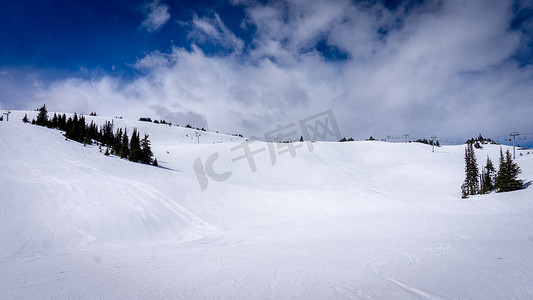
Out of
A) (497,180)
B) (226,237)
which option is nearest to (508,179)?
(497,180)

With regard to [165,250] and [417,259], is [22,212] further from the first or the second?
[417,259]

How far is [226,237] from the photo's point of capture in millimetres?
11070

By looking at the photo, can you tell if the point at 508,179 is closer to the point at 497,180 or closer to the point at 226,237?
the point at 497,180

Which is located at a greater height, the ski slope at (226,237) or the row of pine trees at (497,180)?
the row of pine trees at (497,180)

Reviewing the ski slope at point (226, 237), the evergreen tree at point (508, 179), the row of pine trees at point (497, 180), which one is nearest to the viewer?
the ski slope at point (226, 237)

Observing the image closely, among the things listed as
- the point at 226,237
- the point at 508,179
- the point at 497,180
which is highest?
the point at 508,179

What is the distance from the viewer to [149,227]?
11.3 meters

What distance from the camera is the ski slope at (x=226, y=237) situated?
4.55 m

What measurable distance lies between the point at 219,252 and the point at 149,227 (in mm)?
5479

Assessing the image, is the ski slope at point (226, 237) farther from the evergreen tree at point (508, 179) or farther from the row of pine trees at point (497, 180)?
the evergreen tree at point (508, 179)

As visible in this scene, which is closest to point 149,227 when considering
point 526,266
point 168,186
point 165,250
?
point 165,250

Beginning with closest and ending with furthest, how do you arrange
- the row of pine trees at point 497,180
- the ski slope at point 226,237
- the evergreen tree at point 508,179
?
the ski slope at point 226,237, the evergreen tree at point 508,179, the row of pine trees at point 497,180

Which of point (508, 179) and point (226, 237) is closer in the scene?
point (226, 237)

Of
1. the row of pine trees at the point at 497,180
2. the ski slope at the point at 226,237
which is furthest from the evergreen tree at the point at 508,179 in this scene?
the ski slope at the point at 226,237
